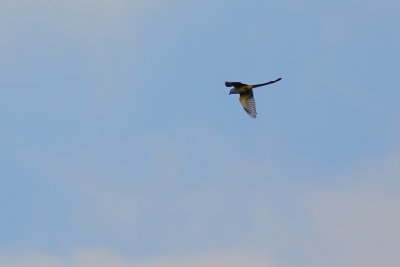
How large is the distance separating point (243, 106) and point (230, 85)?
3.23 meters

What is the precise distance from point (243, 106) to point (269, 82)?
12.0ft

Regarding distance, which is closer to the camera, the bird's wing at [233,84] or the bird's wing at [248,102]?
the bird's wing at [248,102]

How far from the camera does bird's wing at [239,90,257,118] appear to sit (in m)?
68.2

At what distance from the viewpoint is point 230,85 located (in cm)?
7056

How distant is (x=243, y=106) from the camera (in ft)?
223

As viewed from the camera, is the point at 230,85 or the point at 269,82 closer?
the point at 269,82

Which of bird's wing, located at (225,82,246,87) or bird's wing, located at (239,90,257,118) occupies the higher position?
bird's wing, located at (225,82,246,87)

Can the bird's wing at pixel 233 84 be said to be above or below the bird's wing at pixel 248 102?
above

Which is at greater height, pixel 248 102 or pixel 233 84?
pixel 233 84

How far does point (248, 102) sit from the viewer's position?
226 ft

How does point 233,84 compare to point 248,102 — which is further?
point 233,84

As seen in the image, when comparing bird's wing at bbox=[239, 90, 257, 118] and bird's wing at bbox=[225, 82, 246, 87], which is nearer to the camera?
bird's wing at bbox=[239, 90, 257, 118]

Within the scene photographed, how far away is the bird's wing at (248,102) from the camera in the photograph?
68.2 m

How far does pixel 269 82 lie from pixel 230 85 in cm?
585
